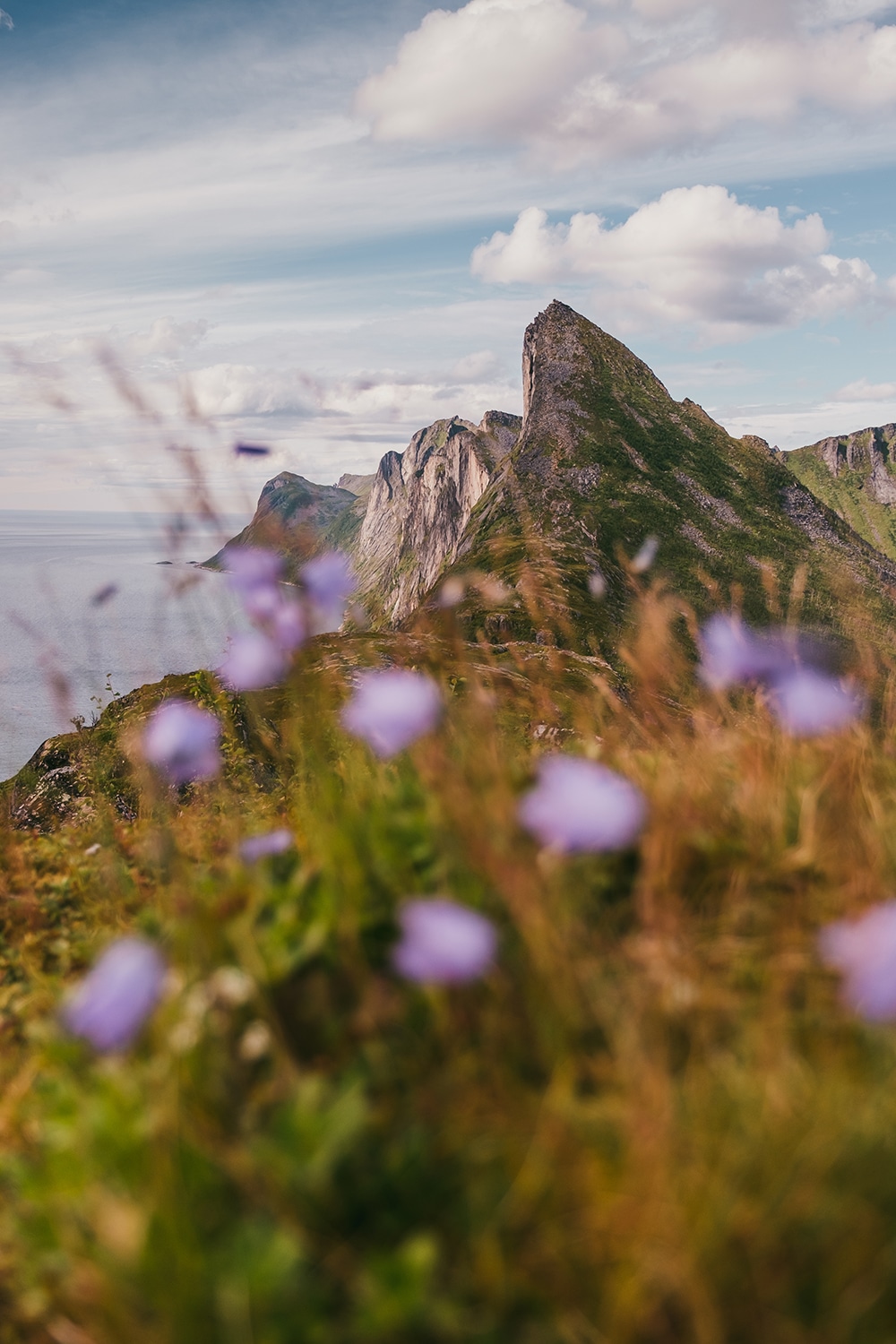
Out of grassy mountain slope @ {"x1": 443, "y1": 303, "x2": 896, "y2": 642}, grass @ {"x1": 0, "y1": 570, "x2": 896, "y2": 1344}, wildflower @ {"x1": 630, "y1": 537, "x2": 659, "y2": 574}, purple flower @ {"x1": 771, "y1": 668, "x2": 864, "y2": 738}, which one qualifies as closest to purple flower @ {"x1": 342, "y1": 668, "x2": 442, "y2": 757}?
grass @ {"x1": 0, "y1": 570, "x2": 896, "y2": 1344}

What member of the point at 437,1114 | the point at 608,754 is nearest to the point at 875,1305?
the point at 437,1114

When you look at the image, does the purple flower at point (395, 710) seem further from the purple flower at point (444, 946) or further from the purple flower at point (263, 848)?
Result: the purple flower at point (263, 848)

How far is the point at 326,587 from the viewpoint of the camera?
320cm

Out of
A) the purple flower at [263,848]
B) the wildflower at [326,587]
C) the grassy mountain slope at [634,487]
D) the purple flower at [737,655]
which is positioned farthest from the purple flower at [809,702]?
the grassy mountain slope at [634,487]

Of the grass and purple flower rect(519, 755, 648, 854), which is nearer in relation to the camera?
the grass

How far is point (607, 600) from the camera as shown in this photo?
74.6 metres

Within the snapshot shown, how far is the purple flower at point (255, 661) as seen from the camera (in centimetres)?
291

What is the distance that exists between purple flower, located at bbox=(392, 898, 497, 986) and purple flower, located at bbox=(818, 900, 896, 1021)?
89 centimetres

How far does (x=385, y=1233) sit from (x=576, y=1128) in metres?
0.54

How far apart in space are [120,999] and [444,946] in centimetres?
87

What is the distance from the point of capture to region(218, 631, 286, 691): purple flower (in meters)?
2.91

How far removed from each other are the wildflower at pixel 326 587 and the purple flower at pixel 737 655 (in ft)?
5.67

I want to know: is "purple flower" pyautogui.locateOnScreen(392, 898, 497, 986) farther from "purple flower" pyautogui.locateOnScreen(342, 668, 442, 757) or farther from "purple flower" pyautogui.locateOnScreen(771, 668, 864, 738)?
"purple flower" pyautogui.locateOnScreen(771, 668, 864, 738)

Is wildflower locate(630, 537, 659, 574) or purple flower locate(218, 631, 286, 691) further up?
wildflower locate(630, 537, 659, 574)
